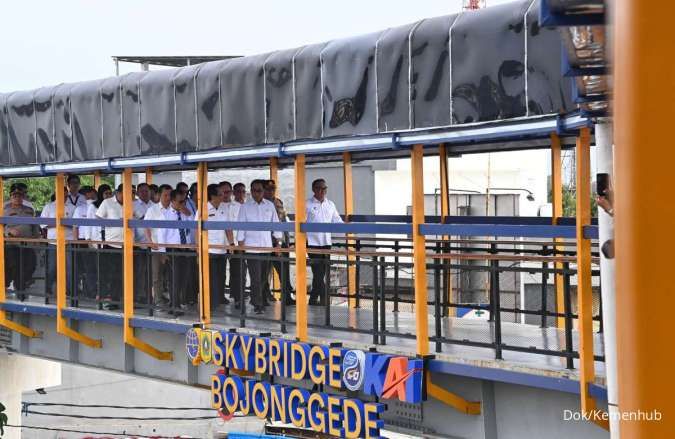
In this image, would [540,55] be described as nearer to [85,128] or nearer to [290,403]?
[290,403]

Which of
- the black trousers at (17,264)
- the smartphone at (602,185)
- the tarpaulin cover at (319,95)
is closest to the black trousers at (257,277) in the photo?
the tarpaulin cover at (319,95)

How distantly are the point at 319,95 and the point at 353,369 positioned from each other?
2435mm

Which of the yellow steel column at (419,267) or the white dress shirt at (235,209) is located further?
the white dress shirt at (235,209)

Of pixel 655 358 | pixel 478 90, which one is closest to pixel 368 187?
pixel 478 90

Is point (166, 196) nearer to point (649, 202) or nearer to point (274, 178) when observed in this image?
point (274, 178)

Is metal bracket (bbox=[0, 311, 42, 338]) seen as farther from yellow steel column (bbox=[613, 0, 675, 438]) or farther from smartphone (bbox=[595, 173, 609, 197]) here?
yellow steel column (bbox=[613, 0, 675, 438])

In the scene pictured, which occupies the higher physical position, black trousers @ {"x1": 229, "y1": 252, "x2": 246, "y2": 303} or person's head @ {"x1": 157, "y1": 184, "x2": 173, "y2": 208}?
person's head @ {"x1": 157, "y1": 184, "x2": 173, "y2": 208}

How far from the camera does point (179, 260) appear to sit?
451 inches

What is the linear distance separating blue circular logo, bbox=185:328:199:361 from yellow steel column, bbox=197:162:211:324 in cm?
25

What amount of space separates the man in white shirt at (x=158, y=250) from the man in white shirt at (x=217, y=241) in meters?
0.59

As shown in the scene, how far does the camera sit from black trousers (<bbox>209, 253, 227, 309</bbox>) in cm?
1113

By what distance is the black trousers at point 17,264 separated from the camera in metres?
14.1

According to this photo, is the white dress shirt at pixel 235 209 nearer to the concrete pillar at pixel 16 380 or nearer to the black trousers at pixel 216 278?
the black trousers at pixel 216 278

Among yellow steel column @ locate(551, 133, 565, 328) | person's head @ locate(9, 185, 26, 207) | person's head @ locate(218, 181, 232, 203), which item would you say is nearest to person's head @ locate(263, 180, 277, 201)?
person's head @ locate(218, 181, 232, 203)
